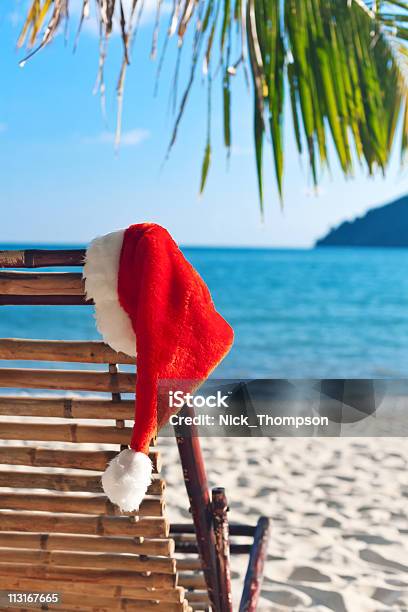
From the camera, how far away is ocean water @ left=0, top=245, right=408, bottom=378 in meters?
10.9

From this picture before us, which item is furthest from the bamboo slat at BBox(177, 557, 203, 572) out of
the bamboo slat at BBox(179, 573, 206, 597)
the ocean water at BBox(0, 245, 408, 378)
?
the ocean water at BBox(0, 245, 408, 378)

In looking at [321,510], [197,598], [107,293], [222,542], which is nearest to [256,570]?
[197,598]

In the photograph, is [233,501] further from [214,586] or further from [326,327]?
[326,327]

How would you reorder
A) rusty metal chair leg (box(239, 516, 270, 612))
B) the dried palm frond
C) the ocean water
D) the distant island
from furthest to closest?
the distant island, the ocean water, the dried palm frond, rusty metal chair leg (box(239, 516, 270, 612))

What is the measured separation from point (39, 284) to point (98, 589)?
50cm

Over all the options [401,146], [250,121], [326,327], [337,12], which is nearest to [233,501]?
[250,121]

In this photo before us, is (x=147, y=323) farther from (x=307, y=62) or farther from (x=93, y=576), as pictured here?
(x=307, y=62)

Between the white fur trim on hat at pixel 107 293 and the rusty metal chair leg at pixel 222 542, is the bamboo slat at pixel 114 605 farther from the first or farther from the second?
the white fur trim on hat at pixel 107 293

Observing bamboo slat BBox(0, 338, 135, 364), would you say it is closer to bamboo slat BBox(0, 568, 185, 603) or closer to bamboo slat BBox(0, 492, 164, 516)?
bamboo slat BBox(0, 492, 164, 516)

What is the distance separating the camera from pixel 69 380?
1.04m

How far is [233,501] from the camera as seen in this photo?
8.48ft

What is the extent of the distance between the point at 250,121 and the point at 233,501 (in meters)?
1.27

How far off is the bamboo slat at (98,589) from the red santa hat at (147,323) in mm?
222

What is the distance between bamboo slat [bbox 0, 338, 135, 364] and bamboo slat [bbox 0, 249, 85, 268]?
0.11m
